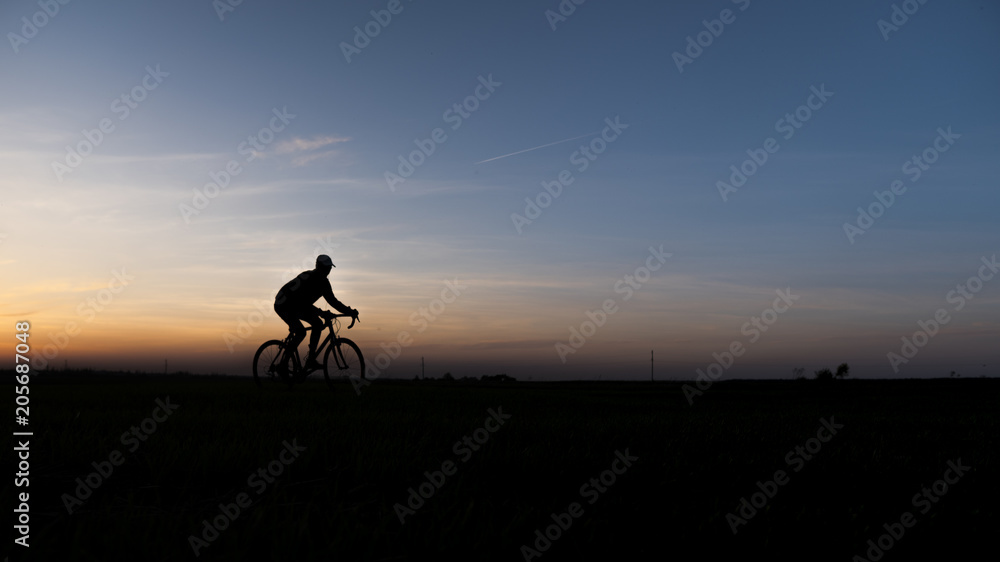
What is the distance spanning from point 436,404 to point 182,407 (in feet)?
11.9

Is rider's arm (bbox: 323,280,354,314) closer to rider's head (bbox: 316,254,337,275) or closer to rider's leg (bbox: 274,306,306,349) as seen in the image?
rider's head (bbox: 316,254,337,275)

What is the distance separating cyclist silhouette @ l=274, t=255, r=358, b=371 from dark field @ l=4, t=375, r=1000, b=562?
4.79 meters

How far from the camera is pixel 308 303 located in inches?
532

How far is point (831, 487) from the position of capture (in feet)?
17.6

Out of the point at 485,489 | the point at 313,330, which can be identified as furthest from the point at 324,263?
the point at 485,489

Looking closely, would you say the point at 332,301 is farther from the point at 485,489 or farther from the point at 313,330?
the point at 485,489

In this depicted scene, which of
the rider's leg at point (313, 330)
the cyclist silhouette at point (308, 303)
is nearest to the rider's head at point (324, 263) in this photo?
the cyclist silhouette at point (308, 303)

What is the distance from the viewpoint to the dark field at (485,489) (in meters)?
3.46

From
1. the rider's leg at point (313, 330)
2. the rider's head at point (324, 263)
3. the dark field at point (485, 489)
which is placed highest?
the rider's head at point (324, 263)

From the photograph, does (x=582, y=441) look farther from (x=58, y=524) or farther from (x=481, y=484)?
(x=58, y=524)

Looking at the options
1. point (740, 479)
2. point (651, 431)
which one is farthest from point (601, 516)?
point (651, 431)

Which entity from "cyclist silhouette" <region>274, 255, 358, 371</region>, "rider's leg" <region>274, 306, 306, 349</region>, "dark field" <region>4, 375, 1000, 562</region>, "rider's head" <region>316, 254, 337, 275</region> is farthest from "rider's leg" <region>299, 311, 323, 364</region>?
"dark field" <region>4, 375, 1000, 562</region>

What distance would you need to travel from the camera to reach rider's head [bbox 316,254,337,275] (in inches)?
497

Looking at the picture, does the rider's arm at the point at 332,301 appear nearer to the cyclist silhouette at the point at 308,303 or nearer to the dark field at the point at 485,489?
the cyclist silhouette at the point at 308,303
